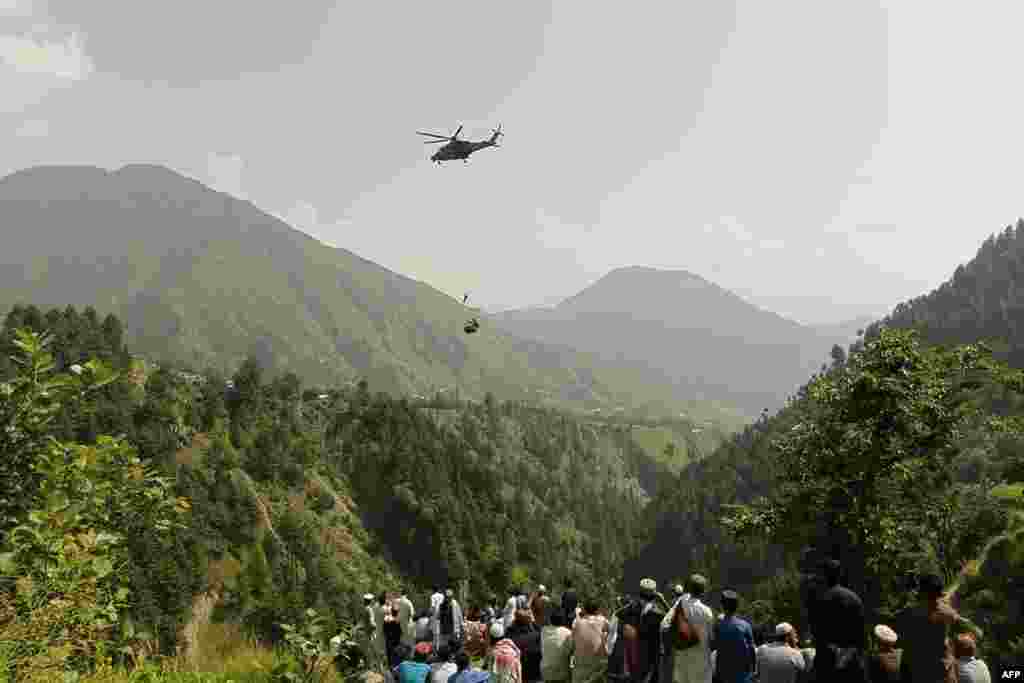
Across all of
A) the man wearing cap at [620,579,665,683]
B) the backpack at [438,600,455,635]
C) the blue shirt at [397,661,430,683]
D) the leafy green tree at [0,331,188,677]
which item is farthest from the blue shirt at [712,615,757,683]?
the backpack at [438,600,455,635]

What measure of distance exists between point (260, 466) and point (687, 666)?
97.5m

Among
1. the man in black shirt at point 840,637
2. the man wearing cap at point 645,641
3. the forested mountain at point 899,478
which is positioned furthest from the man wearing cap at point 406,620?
the man in black shirt at point 840,637

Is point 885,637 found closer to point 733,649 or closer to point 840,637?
point 840,637

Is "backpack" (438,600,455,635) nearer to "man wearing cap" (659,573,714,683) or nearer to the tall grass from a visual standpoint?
the tall grass

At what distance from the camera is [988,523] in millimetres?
26047

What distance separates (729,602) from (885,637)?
7.00ft

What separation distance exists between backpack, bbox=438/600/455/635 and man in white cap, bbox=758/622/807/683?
8909mm

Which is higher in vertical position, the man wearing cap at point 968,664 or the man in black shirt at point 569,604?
the man wearing cap at point 968,664

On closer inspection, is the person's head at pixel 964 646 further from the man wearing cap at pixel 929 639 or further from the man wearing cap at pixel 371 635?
the man wearing cap at pixel 371 635

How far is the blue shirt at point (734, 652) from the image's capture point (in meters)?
10.0

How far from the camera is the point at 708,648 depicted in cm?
1035

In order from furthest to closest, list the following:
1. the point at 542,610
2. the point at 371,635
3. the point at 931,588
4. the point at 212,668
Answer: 1. the point at 371,635
2. the point at 542,610
3. the point at 212,668
4. the point at 931,588

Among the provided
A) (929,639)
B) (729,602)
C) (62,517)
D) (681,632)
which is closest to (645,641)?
(681,632)

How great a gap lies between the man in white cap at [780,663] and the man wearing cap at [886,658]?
4.48 ft
